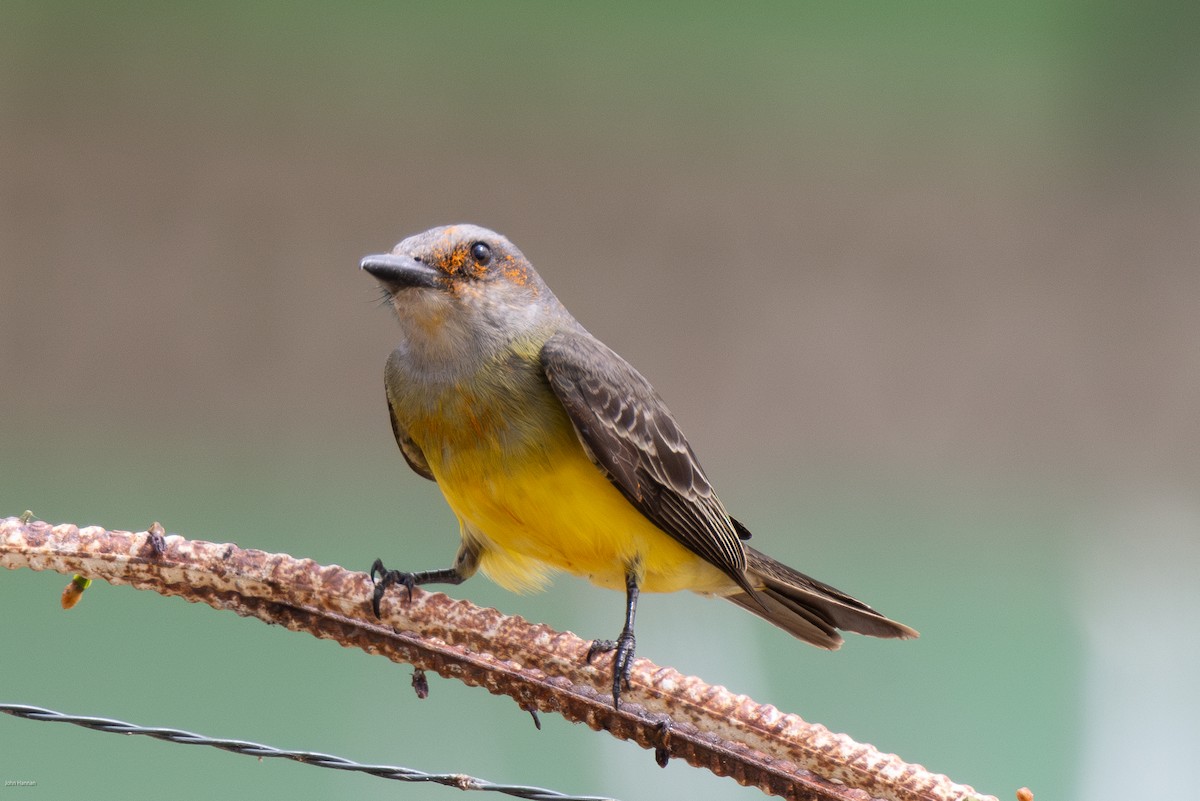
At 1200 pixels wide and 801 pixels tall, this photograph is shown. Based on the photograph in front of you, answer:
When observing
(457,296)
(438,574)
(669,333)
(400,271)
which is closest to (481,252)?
(457,296)

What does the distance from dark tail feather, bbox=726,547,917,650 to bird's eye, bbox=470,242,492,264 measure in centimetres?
76

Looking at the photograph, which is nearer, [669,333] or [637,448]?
[637,448]

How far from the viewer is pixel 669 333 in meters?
4.48

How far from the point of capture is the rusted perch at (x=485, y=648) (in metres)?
1.71

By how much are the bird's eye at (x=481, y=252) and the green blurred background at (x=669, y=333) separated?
172cm

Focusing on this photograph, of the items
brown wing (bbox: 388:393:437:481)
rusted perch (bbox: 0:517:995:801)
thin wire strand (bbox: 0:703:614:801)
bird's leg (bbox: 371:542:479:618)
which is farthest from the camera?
brown wing (bbox: 388:393:437:481)

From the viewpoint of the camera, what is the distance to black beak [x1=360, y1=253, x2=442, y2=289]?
7.79ft

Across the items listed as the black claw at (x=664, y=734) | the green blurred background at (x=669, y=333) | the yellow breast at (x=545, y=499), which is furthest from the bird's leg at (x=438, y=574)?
the green blurred background at (x=669, y=333)

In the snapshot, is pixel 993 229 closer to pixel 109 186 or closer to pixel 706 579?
pixel 706 579

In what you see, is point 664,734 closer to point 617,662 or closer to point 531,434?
point 617,662

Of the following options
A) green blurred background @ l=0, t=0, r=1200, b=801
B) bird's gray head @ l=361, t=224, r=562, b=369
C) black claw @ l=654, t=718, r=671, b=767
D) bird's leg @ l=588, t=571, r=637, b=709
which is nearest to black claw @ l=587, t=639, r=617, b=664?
bird's leg @ l=588, t=571, r=637, b=709

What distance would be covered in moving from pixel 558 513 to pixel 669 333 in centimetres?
206

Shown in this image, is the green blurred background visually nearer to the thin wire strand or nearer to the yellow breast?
the yellow breast

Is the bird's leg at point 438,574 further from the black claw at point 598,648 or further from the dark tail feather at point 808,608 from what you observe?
the dark tail feather at point 808,608
